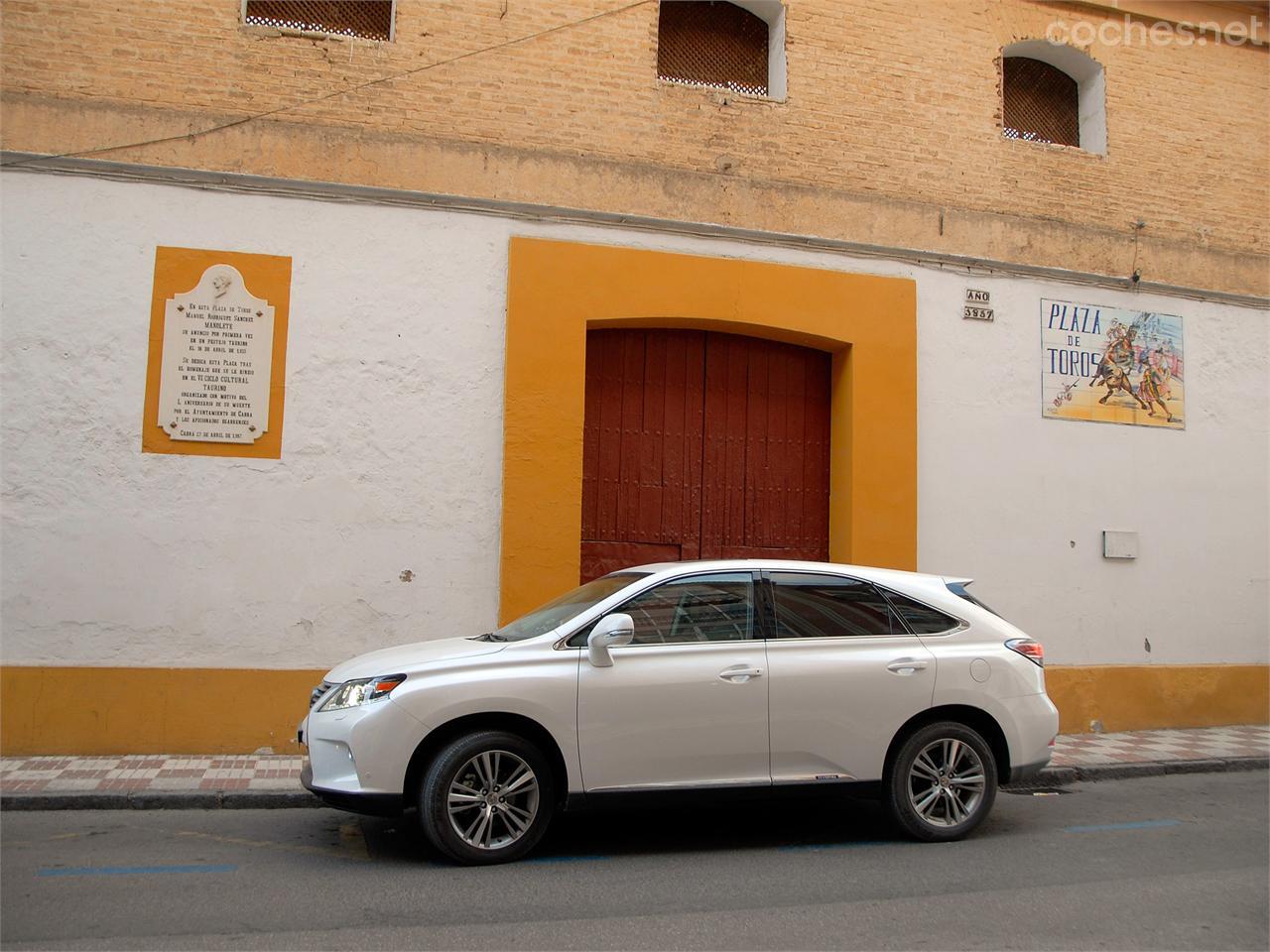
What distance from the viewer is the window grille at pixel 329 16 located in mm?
9945

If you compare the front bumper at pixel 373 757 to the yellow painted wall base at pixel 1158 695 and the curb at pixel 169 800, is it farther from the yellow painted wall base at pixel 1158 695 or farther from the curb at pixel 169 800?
the yellow painted wall base at pixel 1158 695

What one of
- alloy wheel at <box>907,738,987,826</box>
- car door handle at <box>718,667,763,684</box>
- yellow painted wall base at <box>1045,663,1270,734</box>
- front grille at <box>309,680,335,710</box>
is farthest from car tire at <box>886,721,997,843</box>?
yellow painted wall base at <box>1045,663,1270,734</box>

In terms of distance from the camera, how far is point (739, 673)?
253 inches

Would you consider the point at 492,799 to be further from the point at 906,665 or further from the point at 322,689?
the point at 906,665

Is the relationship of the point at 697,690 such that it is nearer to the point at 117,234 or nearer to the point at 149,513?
the point at 149,513

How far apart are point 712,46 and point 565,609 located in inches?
269

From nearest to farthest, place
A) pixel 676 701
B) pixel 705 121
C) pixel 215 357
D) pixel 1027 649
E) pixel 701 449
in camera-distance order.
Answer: pixel 676 701
pixel 1027 649
pixel 215 357
pixel 705 121
pixel 701 449

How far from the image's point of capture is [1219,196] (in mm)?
12352

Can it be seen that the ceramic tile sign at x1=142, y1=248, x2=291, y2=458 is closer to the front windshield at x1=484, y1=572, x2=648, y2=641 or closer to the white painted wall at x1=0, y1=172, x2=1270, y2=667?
the white painted wall at x1=0, y1=172, x2=1270, y2=667

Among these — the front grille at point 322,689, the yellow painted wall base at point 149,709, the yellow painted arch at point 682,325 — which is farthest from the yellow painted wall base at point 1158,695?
the front grille at point 322,689

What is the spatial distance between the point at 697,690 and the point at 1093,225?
315 inches

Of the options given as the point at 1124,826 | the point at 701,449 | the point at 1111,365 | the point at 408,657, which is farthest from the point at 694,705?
the point at 1111,365

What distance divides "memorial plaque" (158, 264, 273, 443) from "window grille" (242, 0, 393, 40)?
2.39 m

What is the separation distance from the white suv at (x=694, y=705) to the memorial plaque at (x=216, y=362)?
3550 mm
